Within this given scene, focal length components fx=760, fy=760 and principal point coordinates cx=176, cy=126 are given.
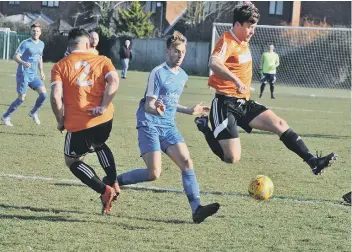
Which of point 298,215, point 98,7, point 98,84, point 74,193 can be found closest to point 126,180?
point 74,193

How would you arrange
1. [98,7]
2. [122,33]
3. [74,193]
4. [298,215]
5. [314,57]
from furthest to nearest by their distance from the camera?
[98,7], [122,33], [314,57], [74,193], [298,215]

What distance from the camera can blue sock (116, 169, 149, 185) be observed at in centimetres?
747

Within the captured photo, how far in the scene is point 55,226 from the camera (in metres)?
6.42

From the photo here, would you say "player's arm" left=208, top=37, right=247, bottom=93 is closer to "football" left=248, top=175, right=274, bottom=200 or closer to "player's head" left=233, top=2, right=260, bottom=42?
"player's head" left=233, top=2, right=260, bottom=42

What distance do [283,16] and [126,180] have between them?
161 ft

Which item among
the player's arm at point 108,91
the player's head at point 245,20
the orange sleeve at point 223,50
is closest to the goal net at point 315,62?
the player's head at point 245,20

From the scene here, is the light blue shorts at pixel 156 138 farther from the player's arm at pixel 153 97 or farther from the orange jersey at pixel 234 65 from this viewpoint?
the orange jersey at pixel 234 65

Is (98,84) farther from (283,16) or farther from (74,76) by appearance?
(283,16)

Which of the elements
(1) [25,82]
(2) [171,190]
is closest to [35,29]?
(1) [25,82]

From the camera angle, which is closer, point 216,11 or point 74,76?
point 74,76

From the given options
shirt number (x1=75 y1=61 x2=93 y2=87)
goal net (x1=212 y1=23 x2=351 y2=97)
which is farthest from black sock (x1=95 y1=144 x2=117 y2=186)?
goal net (x1=212 y1=23 x2=351 y2=97)

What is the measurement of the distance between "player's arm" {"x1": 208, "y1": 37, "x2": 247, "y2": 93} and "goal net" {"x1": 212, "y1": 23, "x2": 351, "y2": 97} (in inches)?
1083

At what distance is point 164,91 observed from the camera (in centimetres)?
699

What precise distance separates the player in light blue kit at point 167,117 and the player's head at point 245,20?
1.18 meters
